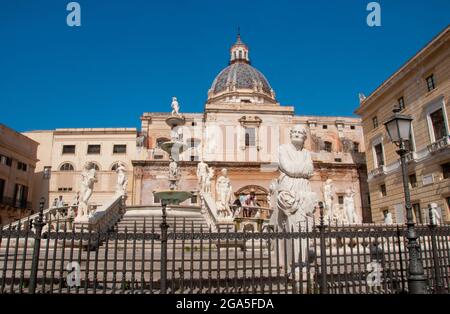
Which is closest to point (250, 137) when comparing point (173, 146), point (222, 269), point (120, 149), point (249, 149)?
point (249, 149)

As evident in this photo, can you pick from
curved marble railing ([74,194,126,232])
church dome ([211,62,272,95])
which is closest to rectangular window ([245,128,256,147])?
church dome ([211,62,272,95])

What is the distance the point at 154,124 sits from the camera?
38.9 meters

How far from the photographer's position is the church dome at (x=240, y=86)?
153 ft

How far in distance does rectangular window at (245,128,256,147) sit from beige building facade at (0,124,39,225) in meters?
21.5

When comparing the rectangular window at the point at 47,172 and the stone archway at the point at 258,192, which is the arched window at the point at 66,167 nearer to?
the rectangular window at the point at 47,172

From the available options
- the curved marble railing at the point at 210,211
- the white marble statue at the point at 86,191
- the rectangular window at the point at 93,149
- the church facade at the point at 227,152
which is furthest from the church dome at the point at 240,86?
the white marble statue at the point at 86,191

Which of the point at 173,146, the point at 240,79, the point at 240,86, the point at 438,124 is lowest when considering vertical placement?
the point at 173,146

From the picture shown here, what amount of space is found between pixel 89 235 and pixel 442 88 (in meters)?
21.3

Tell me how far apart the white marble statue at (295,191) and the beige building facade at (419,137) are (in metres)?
16.7

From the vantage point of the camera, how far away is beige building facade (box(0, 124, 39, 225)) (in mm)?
31266

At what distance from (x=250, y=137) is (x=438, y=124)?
1883 centimetres

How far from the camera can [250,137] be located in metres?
36.9

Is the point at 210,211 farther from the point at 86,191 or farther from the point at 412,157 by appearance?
the point at 412,157
